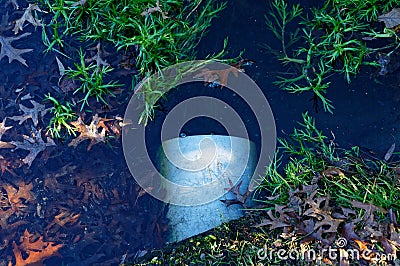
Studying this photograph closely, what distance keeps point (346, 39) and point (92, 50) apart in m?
1.91

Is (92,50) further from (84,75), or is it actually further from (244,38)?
(244,38)

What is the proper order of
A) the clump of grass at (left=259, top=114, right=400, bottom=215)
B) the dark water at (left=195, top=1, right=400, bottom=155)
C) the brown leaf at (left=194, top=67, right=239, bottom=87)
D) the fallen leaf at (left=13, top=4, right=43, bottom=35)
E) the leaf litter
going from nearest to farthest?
1. the leaf litter
2. the clump of grass at (left=259, top=114, right=400, bottom=215)
3. the dark water at (left=195, top=1, right=400, bottom=155)
4. the brown leaf at (left=194, top=67, right=239, bottom=87)
5. the fallen leaf at (left=13, top=4, right=43, bottom=35)

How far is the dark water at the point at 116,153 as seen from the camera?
3.06 m

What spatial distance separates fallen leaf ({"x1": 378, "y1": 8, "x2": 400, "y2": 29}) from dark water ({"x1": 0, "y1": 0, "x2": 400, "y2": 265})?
1.18 feet

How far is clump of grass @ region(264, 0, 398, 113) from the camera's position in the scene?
9.71 feet

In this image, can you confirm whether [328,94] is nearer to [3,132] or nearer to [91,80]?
[91,80]

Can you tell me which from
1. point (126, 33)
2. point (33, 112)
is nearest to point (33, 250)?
point (33, 112)

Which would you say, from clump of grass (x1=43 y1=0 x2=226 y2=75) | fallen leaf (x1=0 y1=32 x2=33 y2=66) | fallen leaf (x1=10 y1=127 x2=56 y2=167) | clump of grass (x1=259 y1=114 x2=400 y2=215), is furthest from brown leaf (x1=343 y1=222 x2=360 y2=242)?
fallen leaf (x1=0 y1=32 x2=33 y2=66)

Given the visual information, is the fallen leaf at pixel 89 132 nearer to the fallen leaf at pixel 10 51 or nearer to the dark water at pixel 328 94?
the fallen leaf at pixel 10 51

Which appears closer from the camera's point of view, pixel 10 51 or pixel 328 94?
pixel 328 94

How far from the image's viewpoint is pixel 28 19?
10.8ft

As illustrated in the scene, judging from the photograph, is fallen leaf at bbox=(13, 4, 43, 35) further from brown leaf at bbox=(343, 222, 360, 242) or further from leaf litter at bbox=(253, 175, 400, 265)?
brown leaf at bbox=(343, 222, 360, 242)

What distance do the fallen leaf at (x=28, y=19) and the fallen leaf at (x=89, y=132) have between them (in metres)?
0.86

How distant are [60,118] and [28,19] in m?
0.86
